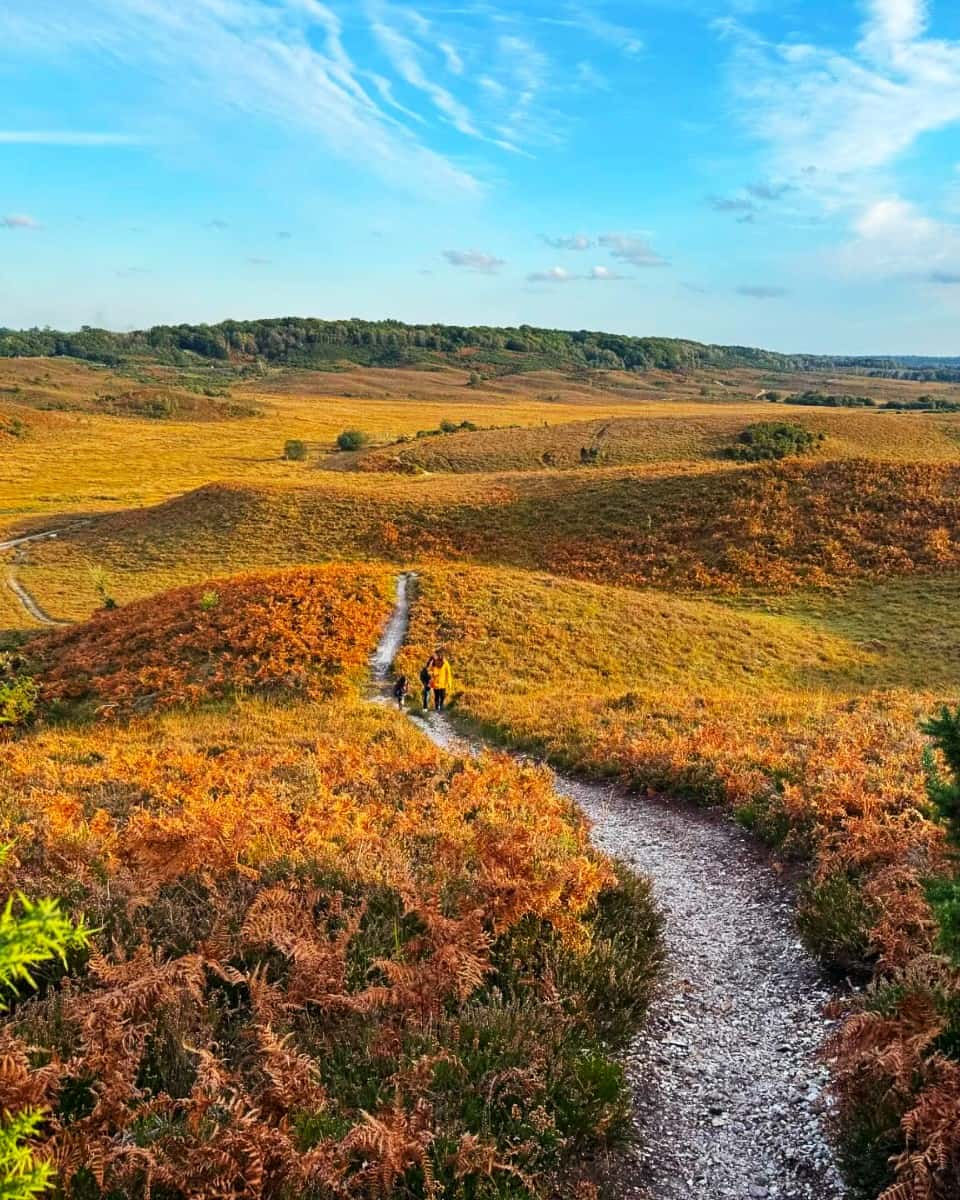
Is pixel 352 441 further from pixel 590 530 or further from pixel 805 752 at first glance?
pixel 805 752

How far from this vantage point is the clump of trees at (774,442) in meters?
59.3

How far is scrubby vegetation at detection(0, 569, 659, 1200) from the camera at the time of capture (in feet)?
15.7

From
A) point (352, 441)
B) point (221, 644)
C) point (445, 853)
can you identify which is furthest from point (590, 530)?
point (352, 441)

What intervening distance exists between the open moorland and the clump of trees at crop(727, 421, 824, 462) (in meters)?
19.6

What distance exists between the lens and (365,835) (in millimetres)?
9305

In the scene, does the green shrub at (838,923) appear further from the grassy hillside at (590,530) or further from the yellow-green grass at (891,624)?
the grassy hillside at (590,530)

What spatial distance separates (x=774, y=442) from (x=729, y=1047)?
196 ft

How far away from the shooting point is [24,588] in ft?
138

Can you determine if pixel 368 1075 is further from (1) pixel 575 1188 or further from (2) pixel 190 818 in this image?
(2) pixel 190 818

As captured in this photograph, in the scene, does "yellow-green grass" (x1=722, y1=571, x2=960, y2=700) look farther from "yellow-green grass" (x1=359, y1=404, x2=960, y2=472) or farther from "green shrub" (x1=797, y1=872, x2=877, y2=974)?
"yellow-green grass" (x1=359, y1=404, x2=960, y2=472)

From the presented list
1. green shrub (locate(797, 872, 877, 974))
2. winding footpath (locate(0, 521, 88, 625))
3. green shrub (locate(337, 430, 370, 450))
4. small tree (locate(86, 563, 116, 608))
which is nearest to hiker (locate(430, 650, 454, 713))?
green shrub (locate(797, 872, 877, 974))

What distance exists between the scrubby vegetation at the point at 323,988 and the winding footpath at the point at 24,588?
27.3m

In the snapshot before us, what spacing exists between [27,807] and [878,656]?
2687cm

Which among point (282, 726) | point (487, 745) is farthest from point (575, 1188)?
point (282, 726)
